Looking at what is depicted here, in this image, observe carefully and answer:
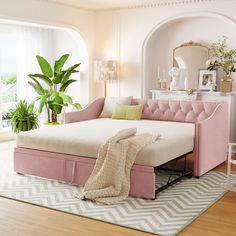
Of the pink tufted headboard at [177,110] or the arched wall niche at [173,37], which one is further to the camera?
the arched wall niche at [173,37]

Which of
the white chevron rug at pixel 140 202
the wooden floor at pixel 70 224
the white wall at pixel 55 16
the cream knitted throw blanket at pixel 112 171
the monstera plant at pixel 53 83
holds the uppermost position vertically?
the white wall at pixel 55 16

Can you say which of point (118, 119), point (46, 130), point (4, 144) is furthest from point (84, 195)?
point (4, 144)

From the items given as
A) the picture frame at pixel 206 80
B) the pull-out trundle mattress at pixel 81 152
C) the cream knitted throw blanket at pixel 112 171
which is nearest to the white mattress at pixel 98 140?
the pull-out trundle mattress at pixel 81 152

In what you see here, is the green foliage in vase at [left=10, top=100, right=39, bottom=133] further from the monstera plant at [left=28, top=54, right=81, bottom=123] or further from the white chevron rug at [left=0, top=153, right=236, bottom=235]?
the white chevron rug at [left=0, top=153, right=236, bottom=235]

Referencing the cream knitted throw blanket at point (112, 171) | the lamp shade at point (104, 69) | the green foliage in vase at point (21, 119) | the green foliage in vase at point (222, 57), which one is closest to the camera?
the cream knitted throw blanket at point (112, 171)

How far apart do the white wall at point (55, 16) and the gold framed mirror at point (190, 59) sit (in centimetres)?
155

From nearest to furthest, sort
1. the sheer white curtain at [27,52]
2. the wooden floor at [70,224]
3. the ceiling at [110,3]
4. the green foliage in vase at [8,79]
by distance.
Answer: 1. the wooden floor at [70,224]
2. the ceiling at [110,3]
3. the green foliage in vase at [8,79]
4. the sheer white curtain at [27,52]

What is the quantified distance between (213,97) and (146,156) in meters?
2.75

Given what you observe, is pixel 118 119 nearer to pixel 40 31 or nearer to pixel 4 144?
pixel 4 144

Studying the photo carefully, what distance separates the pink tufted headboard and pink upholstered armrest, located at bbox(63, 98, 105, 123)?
1.77ft

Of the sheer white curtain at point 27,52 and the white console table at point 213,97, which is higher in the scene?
the sheer white curtain at point 27,52

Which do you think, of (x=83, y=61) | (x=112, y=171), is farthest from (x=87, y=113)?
(x=112, y=171)

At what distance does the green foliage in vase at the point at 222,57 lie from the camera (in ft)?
20.7

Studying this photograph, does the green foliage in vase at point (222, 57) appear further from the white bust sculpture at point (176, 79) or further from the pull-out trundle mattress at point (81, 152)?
the pull-out trundle mattress at point (81, 152)
